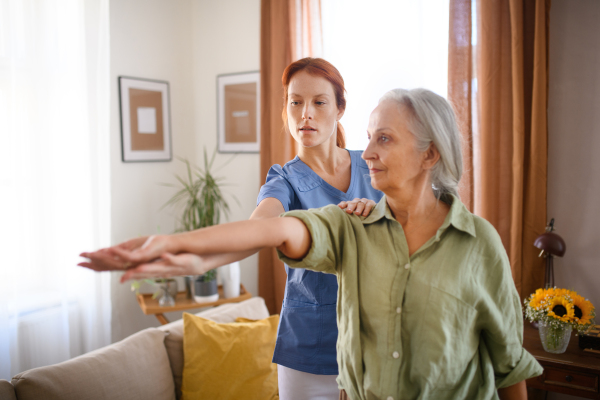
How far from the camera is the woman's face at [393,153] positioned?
993mm

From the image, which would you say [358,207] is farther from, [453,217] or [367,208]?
[453,217]

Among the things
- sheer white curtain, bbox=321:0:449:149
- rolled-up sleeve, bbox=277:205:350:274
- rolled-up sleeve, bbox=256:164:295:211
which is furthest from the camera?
sheer white curtain, bbox=321:0:449:149

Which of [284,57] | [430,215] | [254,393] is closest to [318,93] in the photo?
[430,215]

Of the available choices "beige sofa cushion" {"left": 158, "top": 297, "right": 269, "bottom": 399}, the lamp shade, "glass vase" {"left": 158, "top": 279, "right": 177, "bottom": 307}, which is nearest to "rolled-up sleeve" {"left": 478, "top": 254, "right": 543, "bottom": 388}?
the lamp shade

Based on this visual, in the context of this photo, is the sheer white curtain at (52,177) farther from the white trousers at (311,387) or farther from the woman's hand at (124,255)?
the woman's hand at (124,255)

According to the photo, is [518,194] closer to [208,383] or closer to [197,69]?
[208,383]

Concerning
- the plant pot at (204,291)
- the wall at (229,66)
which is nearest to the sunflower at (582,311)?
the plant pot at (204,291)

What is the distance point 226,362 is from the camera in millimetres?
2164

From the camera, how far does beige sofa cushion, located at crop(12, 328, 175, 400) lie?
5.63 feet

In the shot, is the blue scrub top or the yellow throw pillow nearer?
the blue scrub top

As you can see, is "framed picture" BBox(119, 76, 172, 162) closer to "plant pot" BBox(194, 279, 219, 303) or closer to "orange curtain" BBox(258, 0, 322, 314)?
"orange curtain" BBox(258, 0, 322, 314)

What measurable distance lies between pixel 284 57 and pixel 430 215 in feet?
7.84

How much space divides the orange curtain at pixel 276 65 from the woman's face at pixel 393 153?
2142 mm

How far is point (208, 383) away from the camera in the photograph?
6.98 feet
